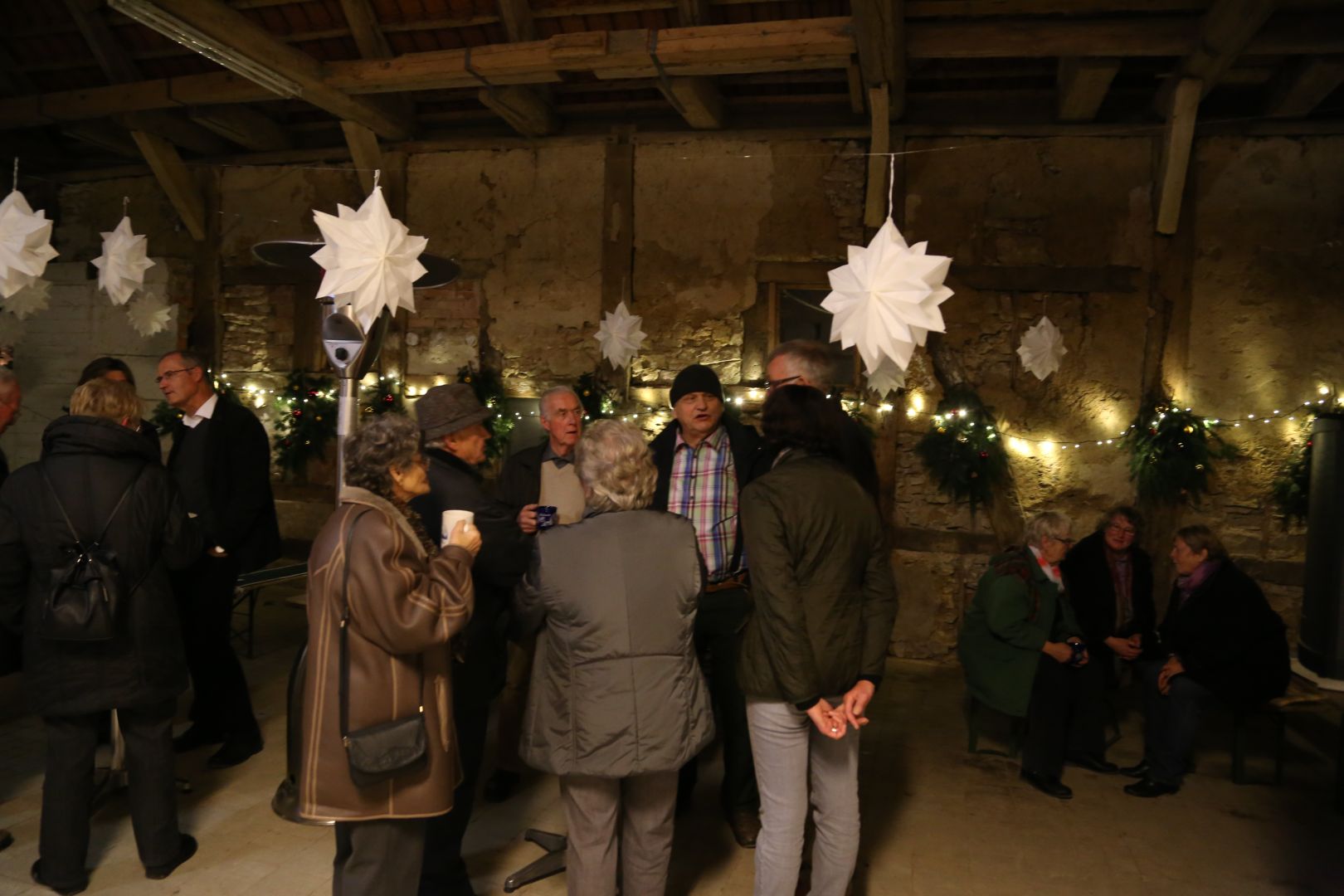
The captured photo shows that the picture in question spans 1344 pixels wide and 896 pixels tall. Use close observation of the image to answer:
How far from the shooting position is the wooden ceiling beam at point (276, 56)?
209 inches

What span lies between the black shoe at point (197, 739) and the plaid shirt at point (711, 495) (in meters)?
2.59

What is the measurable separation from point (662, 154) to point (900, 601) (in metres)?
3.97

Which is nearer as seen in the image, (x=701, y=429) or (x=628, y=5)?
(x=701, y=429)

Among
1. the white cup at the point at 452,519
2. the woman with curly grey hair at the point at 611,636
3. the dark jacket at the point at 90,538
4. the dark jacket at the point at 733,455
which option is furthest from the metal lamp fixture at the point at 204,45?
the woman with curly grey hair at the point at 611,636

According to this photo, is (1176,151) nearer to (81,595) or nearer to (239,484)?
(239,484)

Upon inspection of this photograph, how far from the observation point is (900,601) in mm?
6742

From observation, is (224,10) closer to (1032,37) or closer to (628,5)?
(628,5)

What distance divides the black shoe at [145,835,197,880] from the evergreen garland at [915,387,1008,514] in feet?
16.6

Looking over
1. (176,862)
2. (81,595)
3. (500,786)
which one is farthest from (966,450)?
(81,595)

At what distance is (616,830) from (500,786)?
132cm

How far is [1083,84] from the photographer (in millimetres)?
5871

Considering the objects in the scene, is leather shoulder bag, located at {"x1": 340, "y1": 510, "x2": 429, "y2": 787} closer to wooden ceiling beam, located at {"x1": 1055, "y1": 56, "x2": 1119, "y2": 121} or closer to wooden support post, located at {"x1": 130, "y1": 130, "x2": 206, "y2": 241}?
wooden ceiling beam, located at {"x1": 1055, "y1": 56, "x2": 1119, "y2": 121}

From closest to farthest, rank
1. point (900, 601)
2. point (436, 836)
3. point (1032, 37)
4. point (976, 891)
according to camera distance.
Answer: point (436, 836)
point (976, 891)
point (1032, 37)
point (900, 601)

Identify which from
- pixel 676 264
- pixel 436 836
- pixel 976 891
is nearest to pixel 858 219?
pixel 676 264
